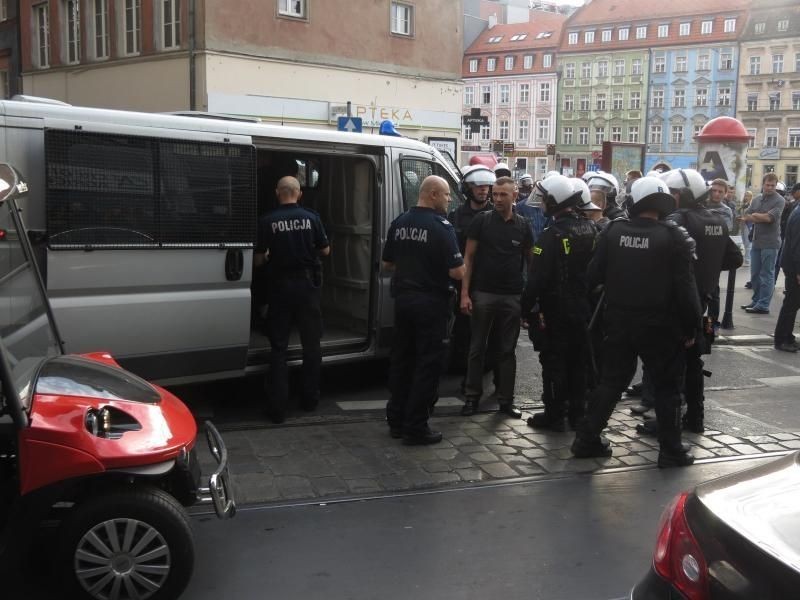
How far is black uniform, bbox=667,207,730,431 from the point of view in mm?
6492

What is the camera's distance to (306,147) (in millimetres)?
6574

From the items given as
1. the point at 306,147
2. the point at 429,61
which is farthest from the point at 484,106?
the point at 306,147

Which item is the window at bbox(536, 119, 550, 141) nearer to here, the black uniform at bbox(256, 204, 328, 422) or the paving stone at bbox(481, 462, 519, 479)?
the black uniform at bbox(256, 204, 328, 422)

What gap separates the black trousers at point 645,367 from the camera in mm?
5477

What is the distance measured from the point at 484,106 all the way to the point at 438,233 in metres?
91.1

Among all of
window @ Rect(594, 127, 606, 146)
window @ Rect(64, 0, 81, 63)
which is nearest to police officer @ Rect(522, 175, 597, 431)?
window @ Rect(64, 0, 81, 63)

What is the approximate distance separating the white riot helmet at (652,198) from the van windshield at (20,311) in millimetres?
3460

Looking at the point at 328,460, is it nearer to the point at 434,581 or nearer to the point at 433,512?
the point at 433,512

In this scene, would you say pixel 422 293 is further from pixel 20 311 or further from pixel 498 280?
pixel 20 311

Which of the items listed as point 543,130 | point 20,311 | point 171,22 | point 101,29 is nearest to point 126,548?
point 20,311

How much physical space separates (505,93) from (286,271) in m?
88.4

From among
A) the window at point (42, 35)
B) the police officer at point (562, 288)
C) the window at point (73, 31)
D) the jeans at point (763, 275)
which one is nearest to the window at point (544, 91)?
the window at point (42, 35)

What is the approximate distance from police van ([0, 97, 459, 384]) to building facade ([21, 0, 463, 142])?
1520 cm

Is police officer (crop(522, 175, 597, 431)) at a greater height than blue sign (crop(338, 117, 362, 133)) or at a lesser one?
lesser
